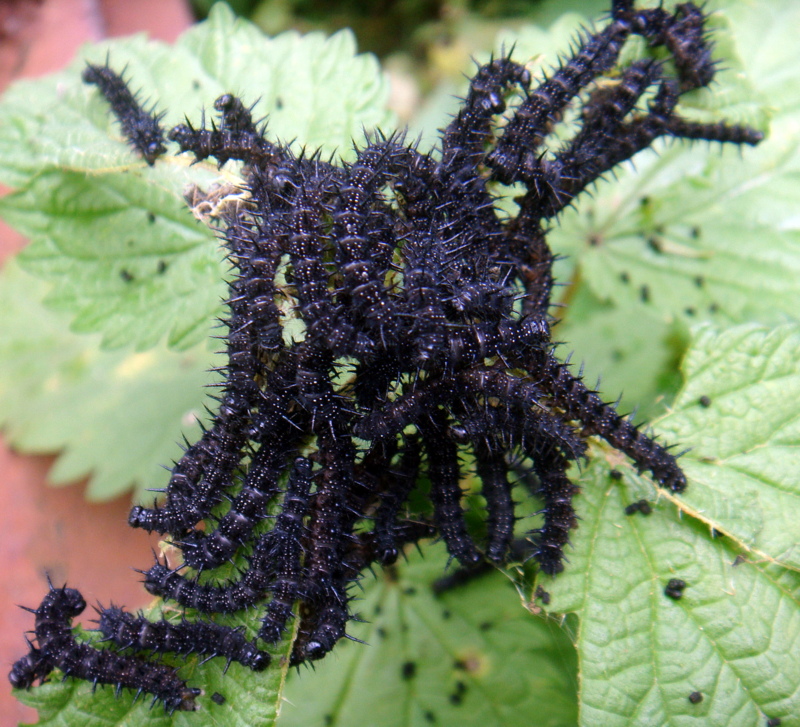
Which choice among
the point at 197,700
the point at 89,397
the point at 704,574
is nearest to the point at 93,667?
the point at 197,700

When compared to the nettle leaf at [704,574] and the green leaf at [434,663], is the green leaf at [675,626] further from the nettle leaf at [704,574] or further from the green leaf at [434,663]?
the green leaf at [434,663]

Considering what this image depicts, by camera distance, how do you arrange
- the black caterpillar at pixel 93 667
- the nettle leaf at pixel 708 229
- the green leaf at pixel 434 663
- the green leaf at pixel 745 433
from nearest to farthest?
the black caterpillar at pixel 93 667 → the green leaf at pixel 745 433 → the green leaf at pixel 434 663 → the nettle leaf at pixel 708 229

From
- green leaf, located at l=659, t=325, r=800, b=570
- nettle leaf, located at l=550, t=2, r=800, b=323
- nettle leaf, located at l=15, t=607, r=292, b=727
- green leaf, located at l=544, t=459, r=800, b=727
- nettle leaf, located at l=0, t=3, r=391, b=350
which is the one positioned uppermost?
nettle leaf, located at l=550, t=2, r=800, b=323

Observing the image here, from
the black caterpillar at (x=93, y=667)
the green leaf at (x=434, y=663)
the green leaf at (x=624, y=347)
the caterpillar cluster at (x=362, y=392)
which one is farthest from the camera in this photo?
the green leaf at (x=624, y=347)

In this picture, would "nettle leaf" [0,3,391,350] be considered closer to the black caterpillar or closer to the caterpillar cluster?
the caterpillar cluster

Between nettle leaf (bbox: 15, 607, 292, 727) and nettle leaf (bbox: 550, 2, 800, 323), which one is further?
nettle leaf (bbox: 550, 2, 800, 323)

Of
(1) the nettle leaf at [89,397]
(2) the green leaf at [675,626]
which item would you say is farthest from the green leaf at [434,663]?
(1) the nettle leaf at [89,397]

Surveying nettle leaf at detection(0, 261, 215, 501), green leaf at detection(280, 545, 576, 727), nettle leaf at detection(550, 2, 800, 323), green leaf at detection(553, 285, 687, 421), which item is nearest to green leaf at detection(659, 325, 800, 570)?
nettle leaf at detection(550, 2, 800, 323)
